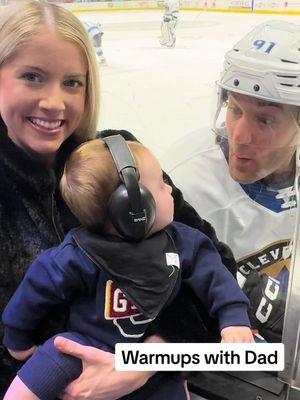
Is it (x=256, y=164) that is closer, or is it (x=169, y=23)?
(x=256, y=164)

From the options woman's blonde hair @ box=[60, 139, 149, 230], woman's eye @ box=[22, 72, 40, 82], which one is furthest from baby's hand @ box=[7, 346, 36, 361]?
woman's eye @ box=[22, 72, 40, 82]

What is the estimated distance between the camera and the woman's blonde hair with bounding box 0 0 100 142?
90 centimetres

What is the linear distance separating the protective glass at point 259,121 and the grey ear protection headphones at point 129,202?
0.61 m

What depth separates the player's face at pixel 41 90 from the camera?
90cm

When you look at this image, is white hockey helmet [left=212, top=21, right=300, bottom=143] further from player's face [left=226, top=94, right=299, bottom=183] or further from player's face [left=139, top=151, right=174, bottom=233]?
player's face [left=139, top=151, right=174, bottom=233]

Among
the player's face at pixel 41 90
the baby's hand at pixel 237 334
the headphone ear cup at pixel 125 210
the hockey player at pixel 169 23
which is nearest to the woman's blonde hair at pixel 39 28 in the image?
the player's face at pixel 41 90

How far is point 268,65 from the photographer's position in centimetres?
117

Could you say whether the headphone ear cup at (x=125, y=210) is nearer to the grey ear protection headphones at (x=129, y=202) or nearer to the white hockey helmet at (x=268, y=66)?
the grey ear protection headphones at (x=129, y=202)

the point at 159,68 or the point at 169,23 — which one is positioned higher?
the point at 169,23

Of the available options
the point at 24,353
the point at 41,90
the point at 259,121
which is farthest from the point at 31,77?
the point at 259,121

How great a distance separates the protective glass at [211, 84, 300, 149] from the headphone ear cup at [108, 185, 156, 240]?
620 millimetres

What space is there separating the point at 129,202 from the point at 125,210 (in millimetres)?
12

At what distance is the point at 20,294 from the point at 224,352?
14.3 inches

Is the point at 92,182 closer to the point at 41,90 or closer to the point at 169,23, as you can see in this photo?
the point at 41,90
